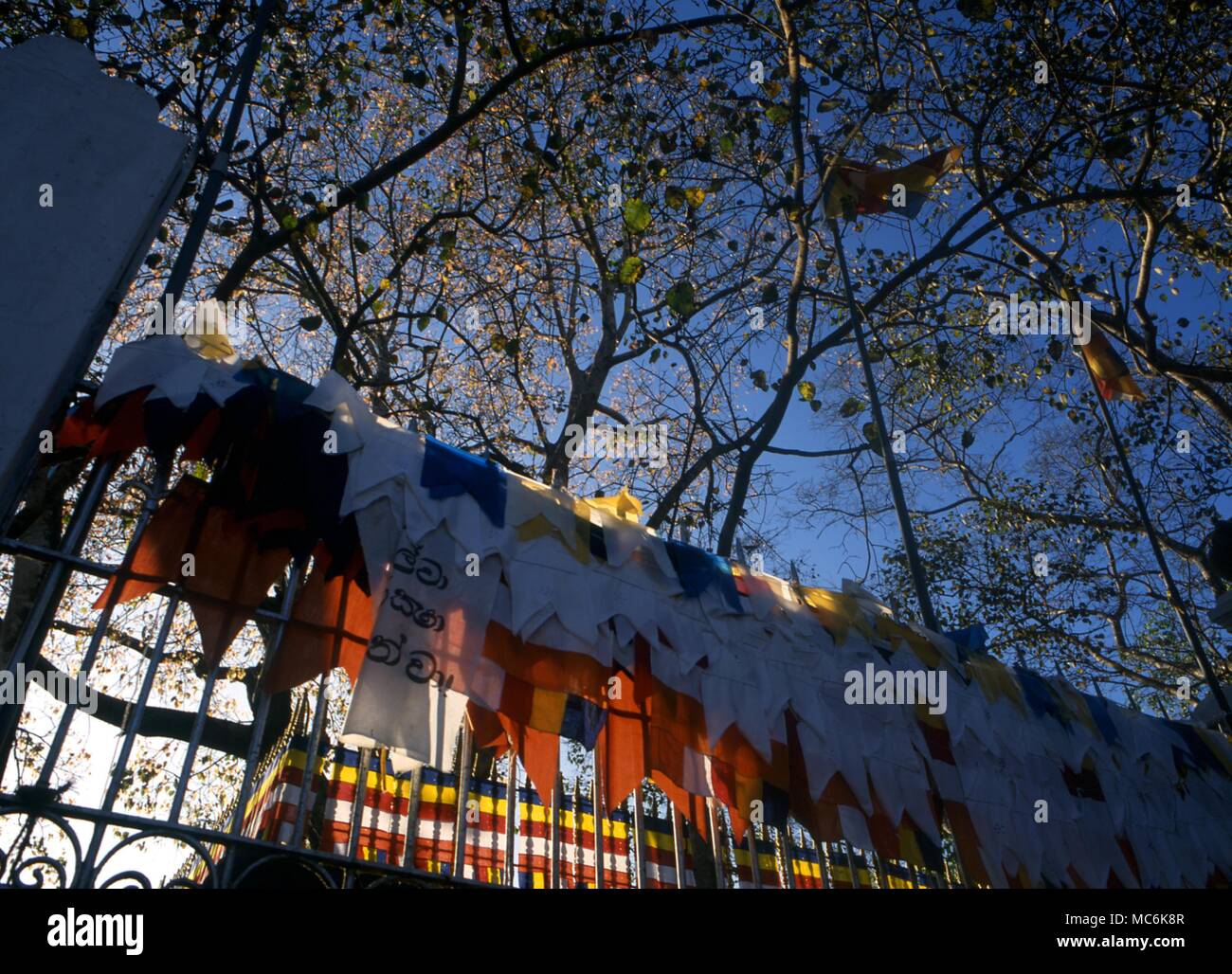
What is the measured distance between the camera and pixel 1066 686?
5.13m

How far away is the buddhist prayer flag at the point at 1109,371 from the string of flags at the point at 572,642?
3.47 meters

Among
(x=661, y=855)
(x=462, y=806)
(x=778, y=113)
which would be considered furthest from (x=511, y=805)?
(x=778, y=113)

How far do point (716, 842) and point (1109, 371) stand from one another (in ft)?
18.3

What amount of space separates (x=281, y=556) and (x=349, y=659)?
1.62ft

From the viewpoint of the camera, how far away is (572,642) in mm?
3406

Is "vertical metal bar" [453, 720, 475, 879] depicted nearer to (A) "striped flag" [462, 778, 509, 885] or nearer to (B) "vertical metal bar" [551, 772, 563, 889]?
(B) "vertical metal bar" [551, 772, 563, 889]

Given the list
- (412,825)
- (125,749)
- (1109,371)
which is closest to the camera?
(125,749)

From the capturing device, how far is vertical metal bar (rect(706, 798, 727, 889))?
353 centimetres

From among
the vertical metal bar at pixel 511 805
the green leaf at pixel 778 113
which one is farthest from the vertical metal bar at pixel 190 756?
the green leaf at pixel 778 113

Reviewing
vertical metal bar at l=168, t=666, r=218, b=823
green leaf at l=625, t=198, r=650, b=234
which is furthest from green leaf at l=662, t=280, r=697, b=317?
vertical metal bar at l=168, t=666, r=218, b=823

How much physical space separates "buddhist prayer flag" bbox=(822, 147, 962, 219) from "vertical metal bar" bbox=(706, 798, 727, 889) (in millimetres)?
4114

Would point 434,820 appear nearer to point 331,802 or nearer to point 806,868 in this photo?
point 331,802

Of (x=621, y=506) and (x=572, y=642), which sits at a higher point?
(x=621, y=506)
